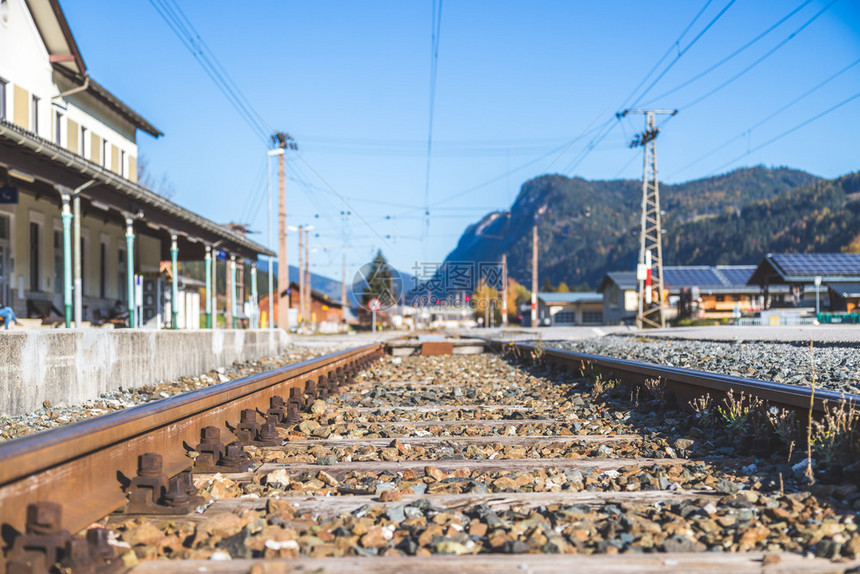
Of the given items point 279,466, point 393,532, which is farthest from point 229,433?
point 393,532

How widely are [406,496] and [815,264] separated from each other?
5165cm

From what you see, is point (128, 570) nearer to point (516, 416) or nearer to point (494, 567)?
point (494, 567)

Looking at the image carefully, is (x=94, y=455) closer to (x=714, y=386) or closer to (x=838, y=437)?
(x=838, y=437)

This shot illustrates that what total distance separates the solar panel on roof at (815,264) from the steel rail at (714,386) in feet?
140

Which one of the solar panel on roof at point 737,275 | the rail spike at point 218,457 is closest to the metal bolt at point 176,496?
the rail spike at point 218,457

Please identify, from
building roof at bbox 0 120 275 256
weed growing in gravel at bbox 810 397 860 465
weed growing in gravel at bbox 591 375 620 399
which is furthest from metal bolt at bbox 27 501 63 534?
building roof at bbox 0 120 275 256

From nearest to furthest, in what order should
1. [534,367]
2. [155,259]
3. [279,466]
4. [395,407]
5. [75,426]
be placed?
[75,426] → [279,466] → [395,407] → [534,367] → [155,259]

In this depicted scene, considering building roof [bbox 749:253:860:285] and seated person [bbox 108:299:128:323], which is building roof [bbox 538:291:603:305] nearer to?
building roof [bbox 749:253:860:285]

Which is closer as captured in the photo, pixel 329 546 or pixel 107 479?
pixel 329 546

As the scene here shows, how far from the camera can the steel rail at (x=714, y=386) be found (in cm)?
359

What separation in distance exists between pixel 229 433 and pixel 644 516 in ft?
8.21

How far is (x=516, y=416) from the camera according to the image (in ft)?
18.4

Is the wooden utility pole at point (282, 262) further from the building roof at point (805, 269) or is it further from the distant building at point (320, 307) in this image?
the distant building at point (320, 307)

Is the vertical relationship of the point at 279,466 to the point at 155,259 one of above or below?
below
